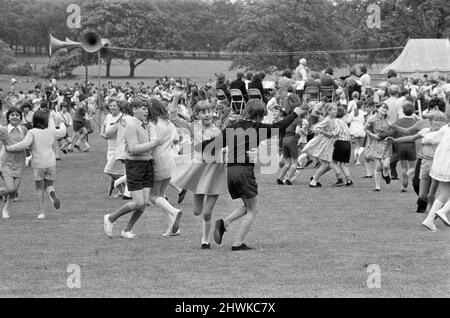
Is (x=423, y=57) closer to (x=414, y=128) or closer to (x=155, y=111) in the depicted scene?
(x=414, y=128)

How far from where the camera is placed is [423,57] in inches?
1731

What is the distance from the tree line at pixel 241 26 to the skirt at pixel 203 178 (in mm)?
42632

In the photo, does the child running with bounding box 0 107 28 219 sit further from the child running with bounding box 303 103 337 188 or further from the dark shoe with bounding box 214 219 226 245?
the child running with bounding box 303 103 337 188

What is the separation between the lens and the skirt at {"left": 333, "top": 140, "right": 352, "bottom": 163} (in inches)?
755

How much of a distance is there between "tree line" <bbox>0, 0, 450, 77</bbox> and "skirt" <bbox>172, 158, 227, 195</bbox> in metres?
42.6

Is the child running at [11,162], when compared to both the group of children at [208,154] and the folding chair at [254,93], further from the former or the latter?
the folding chair at [254,93]

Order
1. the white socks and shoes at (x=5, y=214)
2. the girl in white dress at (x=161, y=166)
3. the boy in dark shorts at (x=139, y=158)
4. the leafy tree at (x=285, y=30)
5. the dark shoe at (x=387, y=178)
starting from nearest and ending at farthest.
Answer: the boy in dark shorts at (x=139, y=158)
the girl in white dress at (x=161, y=166)
the white socks and shoes at (x=5, y=214)
the dark shoe at (x=387, y=178)
the leafy tree at (x=285, y=30)

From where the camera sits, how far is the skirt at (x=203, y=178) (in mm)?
11308

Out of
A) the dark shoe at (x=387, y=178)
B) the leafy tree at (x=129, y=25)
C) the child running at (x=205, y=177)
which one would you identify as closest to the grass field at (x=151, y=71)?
the leafy tree at (x=129, y=25)

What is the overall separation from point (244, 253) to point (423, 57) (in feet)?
114

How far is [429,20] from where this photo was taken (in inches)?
2697

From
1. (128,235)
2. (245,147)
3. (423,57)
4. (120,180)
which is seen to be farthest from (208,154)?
(423,57)
